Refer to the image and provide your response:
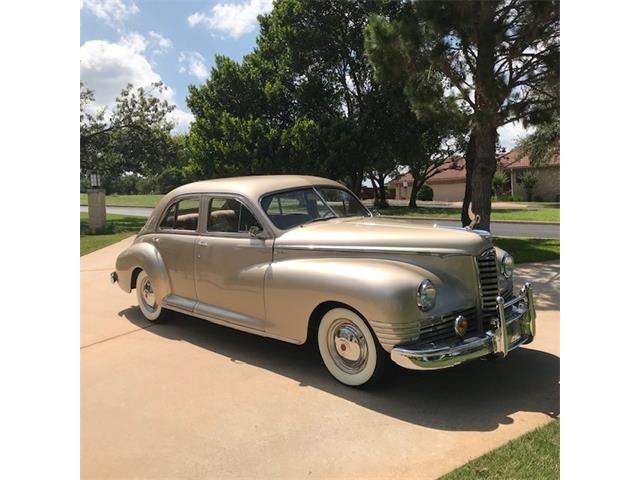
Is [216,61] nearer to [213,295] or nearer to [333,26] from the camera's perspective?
[333,26]

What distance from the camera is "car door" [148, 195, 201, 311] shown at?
5402 mm

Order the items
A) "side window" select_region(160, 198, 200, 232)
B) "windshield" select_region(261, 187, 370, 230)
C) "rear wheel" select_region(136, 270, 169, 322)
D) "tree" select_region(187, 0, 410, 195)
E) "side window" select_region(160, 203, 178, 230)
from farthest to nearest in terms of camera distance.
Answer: "tree" select_region(187, 0, 410, 195) < "rear wheel" select_region(136, 270, 169, 322) < "side window" select_region(160, 203, 178, 230) < "side window" select_region(160, 198, 200, 232) < "windshield" select_region(261, 187, 370, 230)

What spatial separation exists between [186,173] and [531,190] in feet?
96.5

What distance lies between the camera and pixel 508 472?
2850mm

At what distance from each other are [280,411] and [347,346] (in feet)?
2.40

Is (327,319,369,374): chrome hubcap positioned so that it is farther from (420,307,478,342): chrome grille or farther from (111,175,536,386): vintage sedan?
(420,307,478,342): chrome grille

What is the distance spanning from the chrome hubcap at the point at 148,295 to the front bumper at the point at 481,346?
3.49 meters

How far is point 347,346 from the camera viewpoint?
4082mm

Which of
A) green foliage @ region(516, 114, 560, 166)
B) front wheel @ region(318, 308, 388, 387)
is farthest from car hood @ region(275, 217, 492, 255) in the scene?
green foliage @ region(516, 114, 560, 166)

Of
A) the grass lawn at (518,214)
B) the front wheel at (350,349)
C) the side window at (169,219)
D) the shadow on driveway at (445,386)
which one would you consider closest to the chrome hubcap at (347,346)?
the front wheel at (350,349)

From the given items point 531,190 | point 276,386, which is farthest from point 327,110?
point 531,190

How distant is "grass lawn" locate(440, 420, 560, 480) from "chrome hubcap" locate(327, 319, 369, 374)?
1240 millimetres

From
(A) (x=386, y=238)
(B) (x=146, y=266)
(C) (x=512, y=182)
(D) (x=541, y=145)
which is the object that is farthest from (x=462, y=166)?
(A) (x=386, y=238)

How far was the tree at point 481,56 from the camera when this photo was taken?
27.7ft
